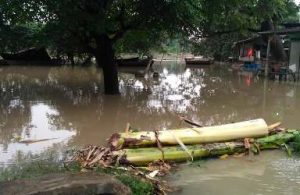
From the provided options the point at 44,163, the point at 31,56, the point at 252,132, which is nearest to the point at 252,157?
the point at 252,132

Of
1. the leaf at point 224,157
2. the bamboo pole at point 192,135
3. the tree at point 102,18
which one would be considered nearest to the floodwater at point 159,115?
the leaf at point 224,157

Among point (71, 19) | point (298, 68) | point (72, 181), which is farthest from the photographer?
point (298, 68)

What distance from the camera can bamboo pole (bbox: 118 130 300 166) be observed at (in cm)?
807

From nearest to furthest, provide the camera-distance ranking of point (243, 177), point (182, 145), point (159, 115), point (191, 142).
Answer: point (243, 177)
point (182, 145)
point (191, 142)
point (159, 115)

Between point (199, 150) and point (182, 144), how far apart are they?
14.6 inches

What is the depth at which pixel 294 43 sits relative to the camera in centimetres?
2675

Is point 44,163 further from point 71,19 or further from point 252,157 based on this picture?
point 71,19

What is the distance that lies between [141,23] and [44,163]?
10371 mm

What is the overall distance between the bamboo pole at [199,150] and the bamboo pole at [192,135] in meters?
0.14

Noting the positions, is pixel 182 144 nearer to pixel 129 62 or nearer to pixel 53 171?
pixel 53 171

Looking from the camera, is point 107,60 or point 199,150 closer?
point 199,150

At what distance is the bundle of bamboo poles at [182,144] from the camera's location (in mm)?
7980

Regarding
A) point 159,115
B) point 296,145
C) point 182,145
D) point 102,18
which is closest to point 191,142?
point 182,145

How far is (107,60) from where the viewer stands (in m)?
18.0
